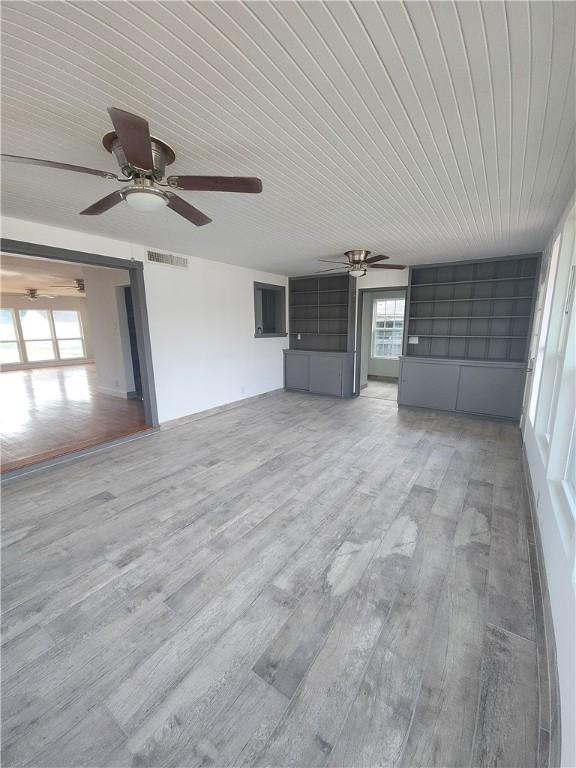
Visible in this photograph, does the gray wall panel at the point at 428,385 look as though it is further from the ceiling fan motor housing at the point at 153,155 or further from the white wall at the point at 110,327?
the white wall at the point at 110,327

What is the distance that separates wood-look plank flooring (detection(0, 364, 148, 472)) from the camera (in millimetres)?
3821

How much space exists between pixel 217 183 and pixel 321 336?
5.52m

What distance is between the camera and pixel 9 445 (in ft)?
12.9

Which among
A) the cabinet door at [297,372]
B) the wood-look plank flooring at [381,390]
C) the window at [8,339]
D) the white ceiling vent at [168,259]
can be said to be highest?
the white ceiling vent at [168,259]

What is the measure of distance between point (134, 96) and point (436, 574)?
10.6 feet

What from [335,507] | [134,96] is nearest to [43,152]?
[134,96]

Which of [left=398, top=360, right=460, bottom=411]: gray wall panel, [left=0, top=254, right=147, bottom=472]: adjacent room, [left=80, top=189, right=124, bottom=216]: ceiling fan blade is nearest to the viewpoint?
[left=80, top=189, right=124, bottom=216]: ceiling fan blade

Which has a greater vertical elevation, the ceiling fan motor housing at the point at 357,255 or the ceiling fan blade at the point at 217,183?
the ceiling fan motor housing at the point at 357,255

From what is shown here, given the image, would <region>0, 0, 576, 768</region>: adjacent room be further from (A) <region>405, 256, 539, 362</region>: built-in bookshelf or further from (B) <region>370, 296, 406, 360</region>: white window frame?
(B) <region>370, 296, 406, 360</region>: white window frame

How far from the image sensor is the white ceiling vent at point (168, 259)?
14.5 feet

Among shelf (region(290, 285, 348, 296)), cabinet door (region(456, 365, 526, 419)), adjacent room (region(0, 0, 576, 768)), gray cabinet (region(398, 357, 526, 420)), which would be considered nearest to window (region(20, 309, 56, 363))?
adjacent room (region(0, 0, 576, 768))

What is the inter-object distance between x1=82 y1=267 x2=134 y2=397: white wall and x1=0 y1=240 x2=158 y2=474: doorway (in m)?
0.02

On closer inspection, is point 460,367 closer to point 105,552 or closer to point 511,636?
point 511,636

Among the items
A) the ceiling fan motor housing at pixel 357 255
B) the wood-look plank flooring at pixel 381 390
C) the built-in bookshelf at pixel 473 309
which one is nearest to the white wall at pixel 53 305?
the wood-look plank flooring at pixel 381 390
